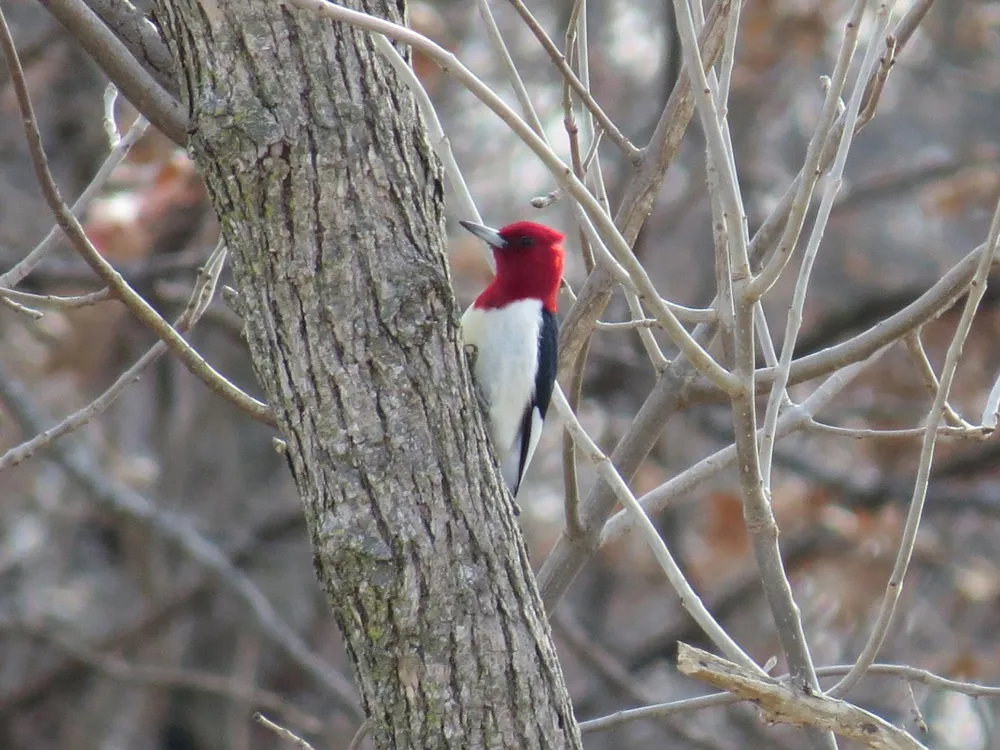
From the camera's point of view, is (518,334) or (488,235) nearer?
(488,235)

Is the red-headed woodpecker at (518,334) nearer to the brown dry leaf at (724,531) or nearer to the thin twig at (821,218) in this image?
the thin twig at (821,218)

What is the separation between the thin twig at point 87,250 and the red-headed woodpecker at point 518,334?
4.70ft

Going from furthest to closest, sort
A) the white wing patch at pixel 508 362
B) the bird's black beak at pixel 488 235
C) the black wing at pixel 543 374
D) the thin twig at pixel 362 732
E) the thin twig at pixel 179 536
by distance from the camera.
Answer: the thin twig at pixel 179 536 < the black wing at pixel 543 374 < the white wing patch at pixel 508 362 < the bird's black beak at pixel 488 235 < the thin twig at pixel 362 732

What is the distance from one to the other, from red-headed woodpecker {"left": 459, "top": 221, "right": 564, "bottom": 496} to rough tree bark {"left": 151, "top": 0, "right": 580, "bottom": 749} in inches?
61.0

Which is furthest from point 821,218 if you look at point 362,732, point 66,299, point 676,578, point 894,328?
point 66,299

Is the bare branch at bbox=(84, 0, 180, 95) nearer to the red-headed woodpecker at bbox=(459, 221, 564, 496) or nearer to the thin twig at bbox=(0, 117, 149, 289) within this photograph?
the thin twig at bbox=(0, 117, 149, 289)

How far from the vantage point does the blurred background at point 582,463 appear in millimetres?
8094

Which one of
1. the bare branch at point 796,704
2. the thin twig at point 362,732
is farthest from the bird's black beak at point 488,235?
the bare branch at point 796,704

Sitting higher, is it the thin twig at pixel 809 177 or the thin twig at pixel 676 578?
the thin twig at pixel 809 177

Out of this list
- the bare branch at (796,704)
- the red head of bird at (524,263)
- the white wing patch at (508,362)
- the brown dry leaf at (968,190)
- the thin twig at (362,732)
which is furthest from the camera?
the brown dry leaf at (968,190)

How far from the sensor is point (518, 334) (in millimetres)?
4148

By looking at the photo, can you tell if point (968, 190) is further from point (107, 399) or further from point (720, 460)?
point (107, 399)

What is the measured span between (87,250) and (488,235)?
1.60 metres

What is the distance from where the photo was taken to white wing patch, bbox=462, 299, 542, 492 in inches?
158
